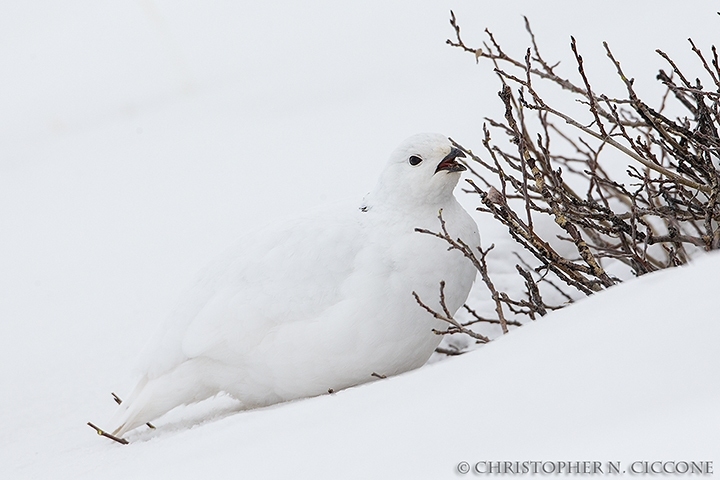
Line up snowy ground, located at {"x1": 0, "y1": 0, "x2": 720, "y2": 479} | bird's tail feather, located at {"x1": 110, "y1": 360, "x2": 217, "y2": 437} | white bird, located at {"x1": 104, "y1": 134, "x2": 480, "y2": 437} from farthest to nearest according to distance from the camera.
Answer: bird's tail feather, located at {"x1": 110, "y1": 360, "x2": 217, "y2": 437}
white bird, located at {"x1": 104, "y1": 134, "x2": 480, "y2": 437}
snowy ground, located at {"x1": 0, "y1": 0, "x2": 720, "y2": 479}

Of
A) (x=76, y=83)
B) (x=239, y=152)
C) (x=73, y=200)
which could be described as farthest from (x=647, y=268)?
(x=76, y=83)

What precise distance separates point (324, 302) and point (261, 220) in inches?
72.7

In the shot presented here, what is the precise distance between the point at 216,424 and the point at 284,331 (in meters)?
0.27

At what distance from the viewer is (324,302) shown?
1.97 m

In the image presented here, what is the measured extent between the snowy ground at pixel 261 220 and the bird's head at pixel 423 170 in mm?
592

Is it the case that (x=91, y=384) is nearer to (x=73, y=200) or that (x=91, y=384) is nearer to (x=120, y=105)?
(x=73, y=200)

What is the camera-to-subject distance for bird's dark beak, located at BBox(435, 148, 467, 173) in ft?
6.58

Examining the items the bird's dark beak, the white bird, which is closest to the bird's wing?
the white bird

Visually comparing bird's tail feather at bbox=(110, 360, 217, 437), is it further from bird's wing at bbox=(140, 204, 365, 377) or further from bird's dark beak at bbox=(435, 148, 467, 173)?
bird's dark beak at bbox=(435, 148, 467, 173)

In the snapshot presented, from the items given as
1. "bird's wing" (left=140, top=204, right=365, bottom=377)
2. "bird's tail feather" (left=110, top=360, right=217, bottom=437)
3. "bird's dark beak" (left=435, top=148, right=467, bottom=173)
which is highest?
"bird's dark beak" (left=435, top=148, right=467, bottom=173)

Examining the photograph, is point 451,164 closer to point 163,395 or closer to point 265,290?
point 265,290

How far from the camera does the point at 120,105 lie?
496cm

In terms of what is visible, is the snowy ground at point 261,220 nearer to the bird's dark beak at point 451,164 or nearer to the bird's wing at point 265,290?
the bird's wing at point 265,290

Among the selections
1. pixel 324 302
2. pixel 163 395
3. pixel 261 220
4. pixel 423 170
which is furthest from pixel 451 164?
pixel 261 220
